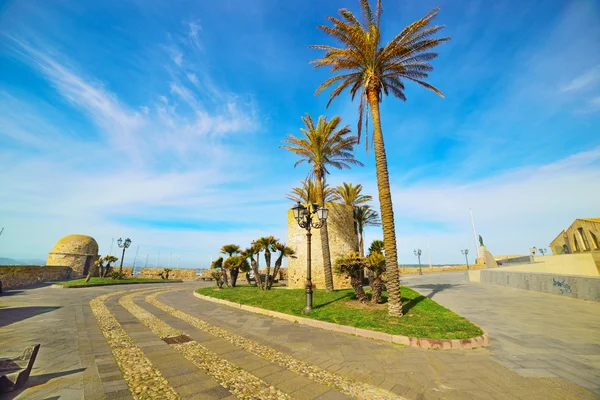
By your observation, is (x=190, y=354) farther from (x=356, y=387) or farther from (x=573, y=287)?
(x=573, y=287)

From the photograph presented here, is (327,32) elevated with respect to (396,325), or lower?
elevated

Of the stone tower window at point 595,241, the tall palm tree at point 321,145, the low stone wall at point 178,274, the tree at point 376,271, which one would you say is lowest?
the low stone wall at point 178,274

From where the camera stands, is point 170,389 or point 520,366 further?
point 520,366

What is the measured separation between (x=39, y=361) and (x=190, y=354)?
272cm

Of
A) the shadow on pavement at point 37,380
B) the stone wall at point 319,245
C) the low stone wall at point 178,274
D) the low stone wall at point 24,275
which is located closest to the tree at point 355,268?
the stone wall at point 319,245

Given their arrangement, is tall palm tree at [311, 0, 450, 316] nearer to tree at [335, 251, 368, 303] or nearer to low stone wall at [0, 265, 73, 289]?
tree at [335, 251, 368, 303]

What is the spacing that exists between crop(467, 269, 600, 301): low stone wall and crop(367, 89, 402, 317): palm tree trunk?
9.93 meters

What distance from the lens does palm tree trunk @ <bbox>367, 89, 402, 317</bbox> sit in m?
8.80

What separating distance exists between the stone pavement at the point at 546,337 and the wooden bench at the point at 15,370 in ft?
26.5

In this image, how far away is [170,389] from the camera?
3.70m

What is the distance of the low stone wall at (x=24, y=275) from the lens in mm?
20172

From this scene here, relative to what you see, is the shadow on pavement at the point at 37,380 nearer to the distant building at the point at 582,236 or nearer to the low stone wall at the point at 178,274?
the distant building at the point at 582,236

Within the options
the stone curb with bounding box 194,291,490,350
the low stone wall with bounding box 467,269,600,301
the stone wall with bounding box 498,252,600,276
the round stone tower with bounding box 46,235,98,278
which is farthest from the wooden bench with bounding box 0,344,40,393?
the round stone tower with bounding box 46,235,98,278

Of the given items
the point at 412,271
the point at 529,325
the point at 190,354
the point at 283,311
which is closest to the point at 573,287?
the point at 529,325
